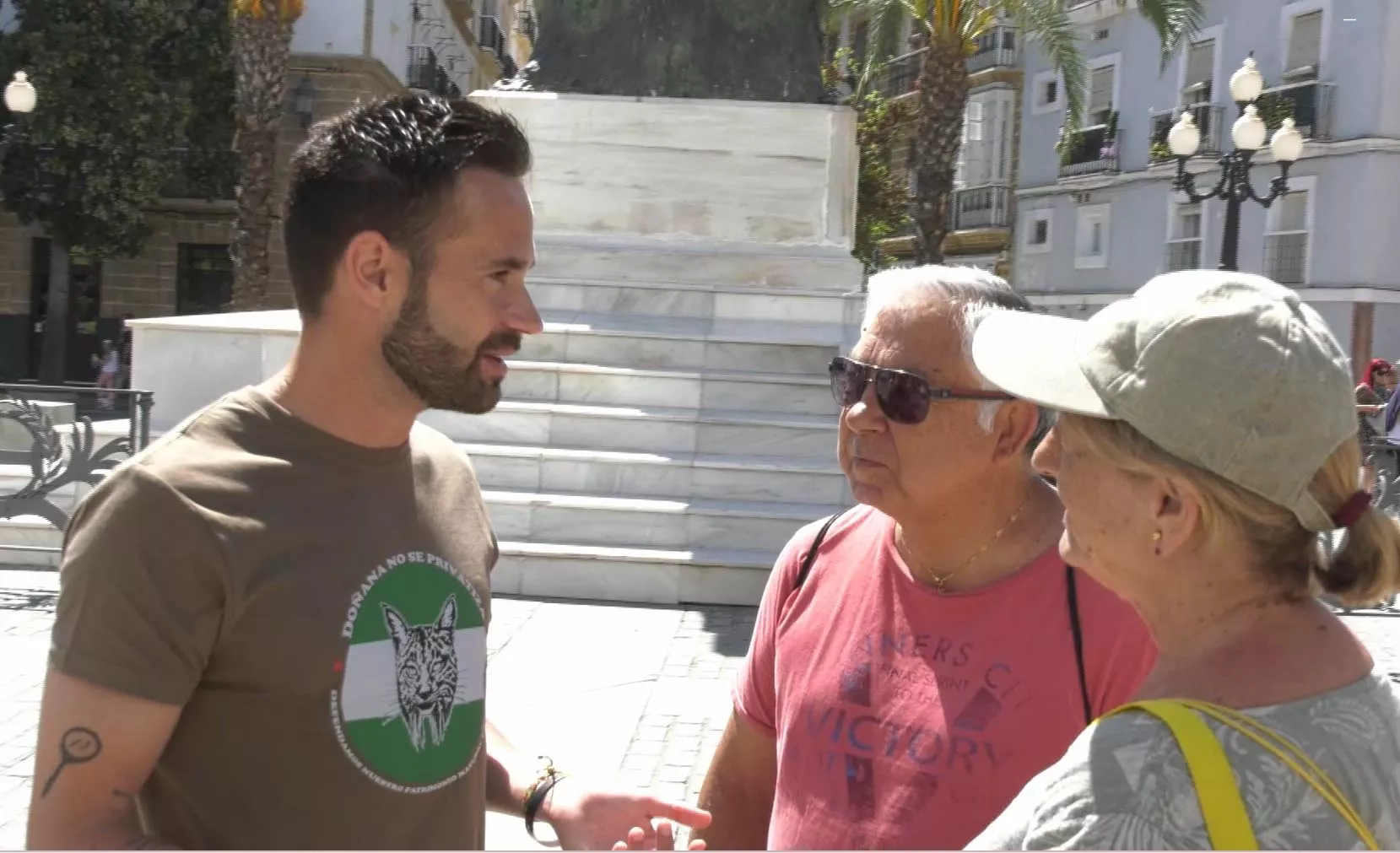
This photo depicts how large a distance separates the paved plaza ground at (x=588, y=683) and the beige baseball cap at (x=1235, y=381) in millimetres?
2959

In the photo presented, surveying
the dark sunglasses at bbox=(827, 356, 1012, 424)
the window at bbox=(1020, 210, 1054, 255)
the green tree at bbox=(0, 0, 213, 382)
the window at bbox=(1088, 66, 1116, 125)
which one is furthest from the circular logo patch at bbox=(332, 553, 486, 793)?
the window at bbox=(1020, 210, 1054, 255)

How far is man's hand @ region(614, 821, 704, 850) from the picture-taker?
2.03 m

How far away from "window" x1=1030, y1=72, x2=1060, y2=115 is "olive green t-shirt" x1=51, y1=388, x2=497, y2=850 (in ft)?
117

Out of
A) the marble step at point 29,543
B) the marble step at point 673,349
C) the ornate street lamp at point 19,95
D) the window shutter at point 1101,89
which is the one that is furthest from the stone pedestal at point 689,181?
the window shutter at point 1101,89

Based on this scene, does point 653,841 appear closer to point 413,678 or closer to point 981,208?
point 413,678

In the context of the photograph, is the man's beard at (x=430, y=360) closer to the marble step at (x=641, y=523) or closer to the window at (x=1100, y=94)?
the marble step at (x=641, y=523)

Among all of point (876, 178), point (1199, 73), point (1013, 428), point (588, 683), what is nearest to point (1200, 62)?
point (1199, 73)

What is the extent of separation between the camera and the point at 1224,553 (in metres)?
1.50

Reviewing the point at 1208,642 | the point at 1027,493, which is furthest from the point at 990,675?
the point at 1208,642

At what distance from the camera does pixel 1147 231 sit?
32375mm

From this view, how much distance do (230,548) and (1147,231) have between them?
32.8 m

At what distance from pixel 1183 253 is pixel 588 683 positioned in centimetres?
2800

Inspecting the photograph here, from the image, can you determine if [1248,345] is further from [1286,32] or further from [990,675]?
[1286,32]

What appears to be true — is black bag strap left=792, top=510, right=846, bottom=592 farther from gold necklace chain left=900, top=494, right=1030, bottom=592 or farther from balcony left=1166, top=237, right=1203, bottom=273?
balcony left=1166, top=237, right=1203, bottom=273
